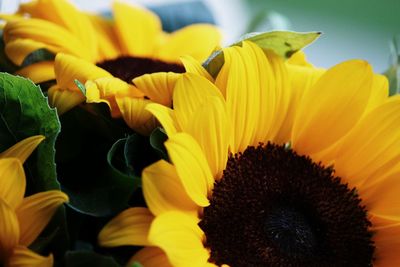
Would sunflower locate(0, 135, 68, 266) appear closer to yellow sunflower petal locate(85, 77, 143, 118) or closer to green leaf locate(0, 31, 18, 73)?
yellow sunflower petal locate(85, 77, 143, 118)

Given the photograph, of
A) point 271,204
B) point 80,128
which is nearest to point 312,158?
point 271,204

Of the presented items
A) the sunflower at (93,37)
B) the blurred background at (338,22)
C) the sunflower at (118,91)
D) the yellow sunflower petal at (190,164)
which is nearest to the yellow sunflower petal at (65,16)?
the sunflower at (93,37)

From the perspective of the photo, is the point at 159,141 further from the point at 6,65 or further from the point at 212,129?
the point at 6,65

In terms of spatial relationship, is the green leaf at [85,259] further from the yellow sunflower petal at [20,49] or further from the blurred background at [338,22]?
the blurred background at [338,22]

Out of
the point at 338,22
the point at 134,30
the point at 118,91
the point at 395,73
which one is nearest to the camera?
the point at 118,91

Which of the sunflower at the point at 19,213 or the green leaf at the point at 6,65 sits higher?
the sunflower at the point at 19,213

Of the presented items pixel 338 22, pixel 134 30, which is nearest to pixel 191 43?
pixel 134 30

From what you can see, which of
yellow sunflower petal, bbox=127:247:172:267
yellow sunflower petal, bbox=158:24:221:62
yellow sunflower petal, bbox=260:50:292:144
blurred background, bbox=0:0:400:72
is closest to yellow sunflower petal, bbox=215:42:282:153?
yellow sunflower petal, bbox=260:50:292:144
